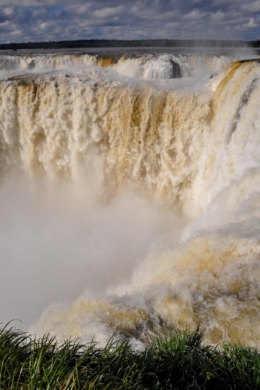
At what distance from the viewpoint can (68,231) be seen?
35.9ft

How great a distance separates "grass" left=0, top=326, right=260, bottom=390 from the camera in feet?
8.64

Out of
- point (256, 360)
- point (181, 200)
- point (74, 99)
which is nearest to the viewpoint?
point (256, 360)

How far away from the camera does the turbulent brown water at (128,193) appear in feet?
15.2

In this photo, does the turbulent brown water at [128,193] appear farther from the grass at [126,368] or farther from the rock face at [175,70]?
the grass at [126,368]

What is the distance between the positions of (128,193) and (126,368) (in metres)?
8.71

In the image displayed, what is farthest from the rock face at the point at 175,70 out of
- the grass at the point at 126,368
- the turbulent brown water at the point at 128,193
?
the grass at the point at 126,368

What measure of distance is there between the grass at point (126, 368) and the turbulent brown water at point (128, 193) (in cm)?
103

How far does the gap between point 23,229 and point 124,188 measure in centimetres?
300

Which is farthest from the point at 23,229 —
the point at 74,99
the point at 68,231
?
the point at 74,99

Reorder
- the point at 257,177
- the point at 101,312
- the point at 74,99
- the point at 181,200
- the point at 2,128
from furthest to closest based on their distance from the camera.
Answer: the point at 2,128, the point at 74,99, the point at 181,200, the point at 257,177, the point at 101,312

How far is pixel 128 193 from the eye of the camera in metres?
11.4

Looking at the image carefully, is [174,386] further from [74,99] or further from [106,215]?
[74,99]

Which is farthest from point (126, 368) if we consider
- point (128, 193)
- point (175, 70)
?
point (175, 70)

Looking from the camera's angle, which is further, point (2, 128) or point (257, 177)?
point (2, 128)
